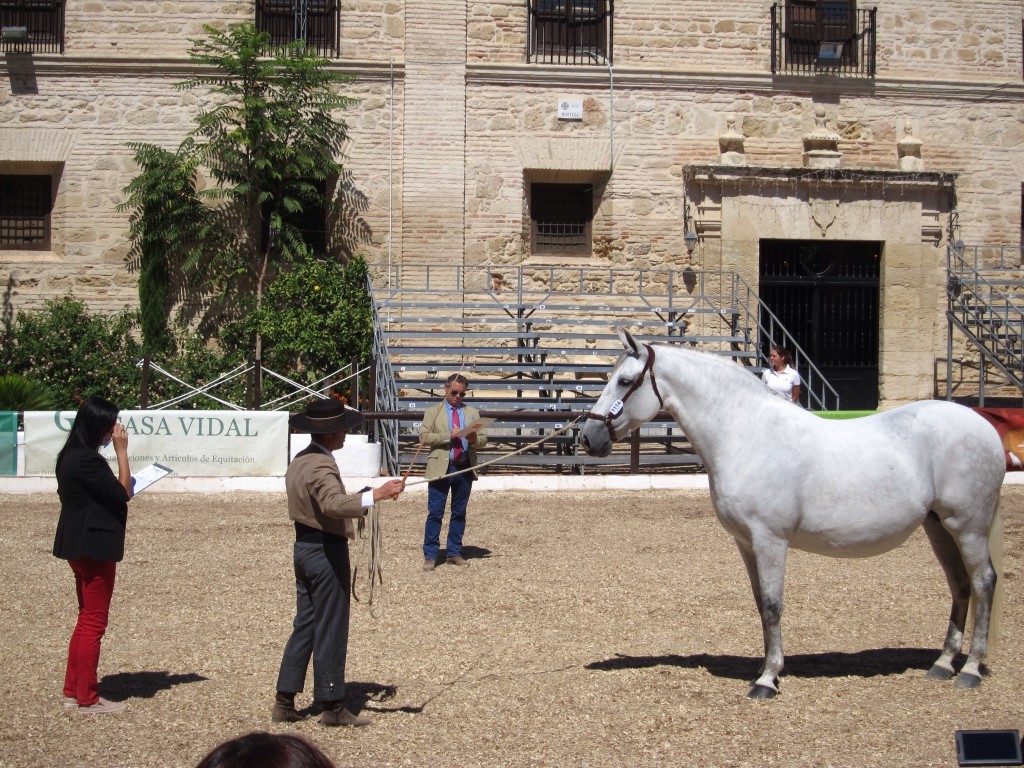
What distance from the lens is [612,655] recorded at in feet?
26.2

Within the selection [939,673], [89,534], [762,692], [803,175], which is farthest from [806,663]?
[803,175]

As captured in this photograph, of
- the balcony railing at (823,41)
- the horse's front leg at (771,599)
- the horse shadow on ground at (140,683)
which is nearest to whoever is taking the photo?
the horse's front leg at (771,599)

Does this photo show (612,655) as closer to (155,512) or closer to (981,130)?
(155,512)

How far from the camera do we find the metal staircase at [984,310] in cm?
2250

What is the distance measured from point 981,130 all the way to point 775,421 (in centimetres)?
1883

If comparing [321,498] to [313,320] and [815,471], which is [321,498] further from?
[313,320]

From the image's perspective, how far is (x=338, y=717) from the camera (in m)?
6.51

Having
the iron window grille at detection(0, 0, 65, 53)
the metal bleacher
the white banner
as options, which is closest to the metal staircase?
the metal bleacher

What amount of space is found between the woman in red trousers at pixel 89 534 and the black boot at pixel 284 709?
95 cm

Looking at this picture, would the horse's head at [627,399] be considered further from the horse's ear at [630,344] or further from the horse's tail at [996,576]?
the horse's tail at [996,576]

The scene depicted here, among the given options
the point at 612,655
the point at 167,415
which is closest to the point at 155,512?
the point at 167,415

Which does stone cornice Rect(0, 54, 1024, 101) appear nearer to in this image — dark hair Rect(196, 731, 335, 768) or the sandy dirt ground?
the sandy dirt ground

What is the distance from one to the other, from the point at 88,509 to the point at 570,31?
61.3ft

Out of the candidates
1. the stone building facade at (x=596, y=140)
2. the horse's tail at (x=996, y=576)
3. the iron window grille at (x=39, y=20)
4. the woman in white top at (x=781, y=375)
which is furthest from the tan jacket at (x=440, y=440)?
the iron window grille at (x=39, y=20)
